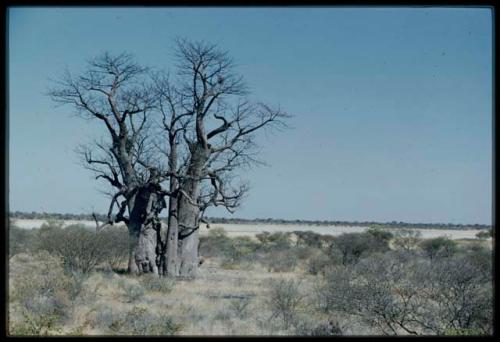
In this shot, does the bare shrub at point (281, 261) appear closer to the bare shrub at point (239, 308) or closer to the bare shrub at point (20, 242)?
the bare shrub at point (20, 242)

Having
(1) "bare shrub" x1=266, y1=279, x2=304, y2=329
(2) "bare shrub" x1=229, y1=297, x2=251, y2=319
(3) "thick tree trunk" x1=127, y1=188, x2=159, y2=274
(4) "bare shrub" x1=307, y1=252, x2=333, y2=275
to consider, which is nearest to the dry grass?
(2) "bare shrub" x1=229, y1=297, x2=251, y2=319

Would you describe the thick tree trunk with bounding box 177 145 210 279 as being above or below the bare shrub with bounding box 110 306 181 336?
above

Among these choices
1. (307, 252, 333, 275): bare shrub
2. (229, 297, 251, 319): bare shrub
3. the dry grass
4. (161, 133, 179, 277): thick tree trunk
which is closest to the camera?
the dry grass

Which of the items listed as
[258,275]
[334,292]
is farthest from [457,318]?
[258,275]

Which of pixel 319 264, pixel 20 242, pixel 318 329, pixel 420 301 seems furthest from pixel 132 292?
pixel 319 264

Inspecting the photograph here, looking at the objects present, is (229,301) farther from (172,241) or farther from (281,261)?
(281,261)

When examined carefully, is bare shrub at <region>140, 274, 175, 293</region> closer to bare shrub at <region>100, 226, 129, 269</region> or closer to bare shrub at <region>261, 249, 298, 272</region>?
bare shrub at <region>100, 226, 129, 269</region>

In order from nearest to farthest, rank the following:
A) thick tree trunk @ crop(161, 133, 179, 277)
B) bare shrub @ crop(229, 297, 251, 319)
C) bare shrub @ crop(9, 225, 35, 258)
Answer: bare shrub @ crop(229, 297, 251, 319) → thick tree trunk @ crop(161, 133, 179, 277) → bare shrub @ crop(9, 225, 35, 258)

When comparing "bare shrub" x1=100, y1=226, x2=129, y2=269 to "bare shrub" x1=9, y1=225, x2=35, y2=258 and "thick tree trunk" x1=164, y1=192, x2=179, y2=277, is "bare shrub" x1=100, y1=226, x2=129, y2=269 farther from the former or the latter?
"bare shrub" x1=9, y1=225, x2=35, y2=258

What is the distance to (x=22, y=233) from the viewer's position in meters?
19.5

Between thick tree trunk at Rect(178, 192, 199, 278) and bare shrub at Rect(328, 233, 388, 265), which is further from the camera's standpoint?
bare shrub at Rect(328, 233, 388, 265)

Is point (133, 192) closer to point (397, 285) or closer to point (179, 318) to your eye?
point (179, 318)

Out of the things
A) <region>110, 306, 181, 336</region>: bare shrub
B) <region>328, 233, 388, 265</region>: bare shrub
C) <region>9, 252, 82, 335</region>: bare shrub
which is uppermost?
<region>328, 233, 388, 265</region>: bare shrub
